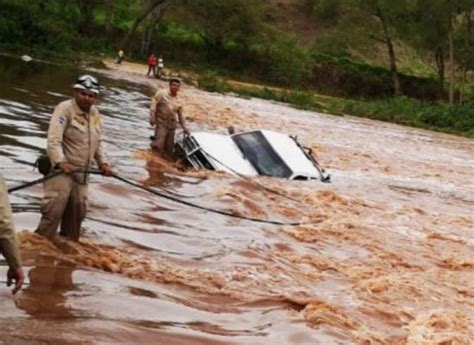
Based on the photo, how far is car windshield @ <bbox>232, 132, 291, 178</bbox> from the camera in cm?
1702

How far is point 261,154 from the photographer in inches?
690

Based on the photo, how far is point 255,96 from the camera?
144 ft

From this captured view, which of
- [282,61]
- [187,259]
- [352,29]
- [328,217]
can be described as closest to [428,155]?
[328,217]

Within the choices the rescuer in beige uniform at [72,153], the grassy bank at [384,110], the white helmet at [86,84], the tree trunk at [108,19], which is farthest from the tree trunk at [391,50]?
the white helmet at [86,84]

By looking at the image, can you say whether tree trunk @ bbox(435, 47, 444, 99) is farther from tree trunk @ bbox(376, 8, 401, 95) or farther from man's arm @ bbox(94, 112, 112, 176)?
man's arm @ bbox(94, 112, 112, 176)

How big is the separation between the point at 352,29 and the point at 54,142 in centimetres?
5201

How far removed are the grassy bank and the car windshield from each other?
80.2 ft

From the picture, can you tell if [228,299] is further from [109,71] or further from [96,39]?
[96,39]

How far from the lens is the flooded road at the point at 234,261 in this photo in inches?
280

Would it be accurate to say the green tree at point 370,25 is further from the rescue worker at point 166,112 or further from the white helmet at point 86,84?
the white helmet at point 86,84

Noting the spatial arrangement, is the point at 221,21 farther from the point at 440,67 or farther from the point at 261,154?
the point at 261,154

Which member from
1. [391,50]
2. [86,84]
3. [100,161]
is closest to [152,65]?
[391,50]

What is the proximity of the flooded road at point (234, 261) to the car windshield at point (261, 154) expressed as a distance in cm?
58

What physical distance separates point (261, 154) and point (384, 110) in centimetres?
2942
